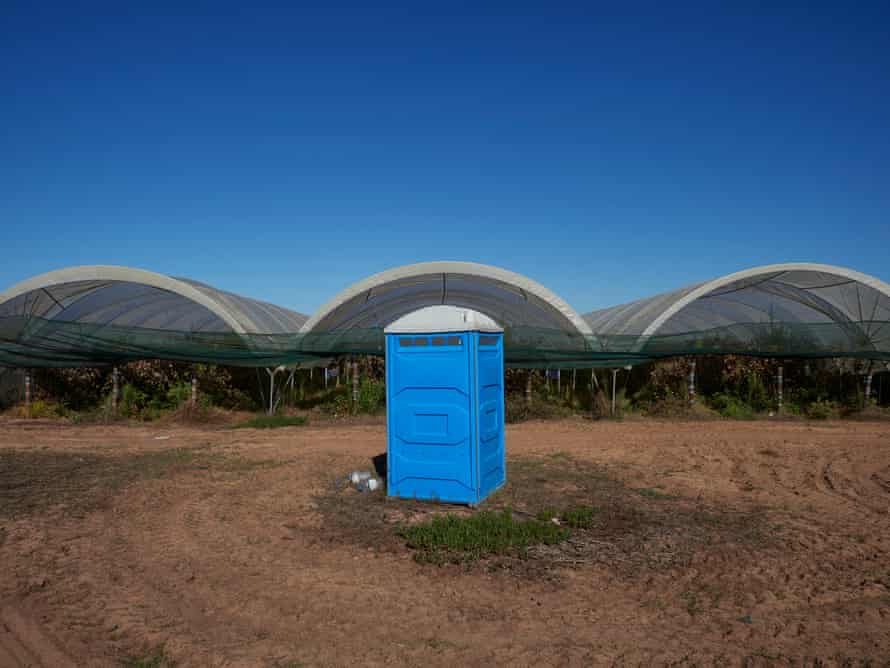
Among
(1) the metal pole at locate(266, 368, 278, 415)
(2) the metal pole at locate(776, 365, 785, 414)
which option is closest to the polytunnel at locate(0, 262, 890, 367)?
(1) the metal pole at locate(266, 368, 278, 415)

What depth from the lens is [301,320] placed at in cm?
2477

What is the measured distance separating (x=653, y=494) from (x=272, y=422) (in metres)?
8.81

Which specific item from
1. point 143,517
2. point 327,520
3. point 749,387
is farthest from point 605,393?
point 143,517

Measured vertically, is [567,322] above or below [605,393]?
above

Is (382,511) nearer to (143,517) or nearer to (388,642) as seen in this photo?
(143,517)

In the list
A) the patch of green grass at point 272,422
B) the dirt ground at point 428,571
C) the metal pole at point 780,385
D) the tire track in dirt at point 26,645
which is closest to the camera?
the tire track in dirt at point 26,645

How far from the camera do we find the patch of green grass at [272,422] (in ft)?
46.0

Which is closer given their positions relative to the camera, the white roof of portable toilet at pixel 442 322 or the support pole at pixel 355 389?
the white roof of portable toilet at pixel 442 322

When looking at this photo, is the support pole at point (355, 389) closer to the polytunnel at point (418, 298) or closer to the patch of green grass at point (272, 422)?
the polytunnel at point (418, 298)

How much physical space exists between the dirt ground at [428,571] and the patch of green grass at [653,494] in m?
0.08

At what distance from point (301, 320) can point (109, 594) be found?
20.4 metres

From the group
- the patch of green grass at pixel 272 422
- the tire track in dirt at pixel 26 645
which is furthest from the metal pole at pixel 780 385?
the tire track in dirt at pixel 26 645

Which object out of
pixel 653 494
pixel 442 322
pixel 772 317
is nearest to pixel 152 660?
pixel 442 322

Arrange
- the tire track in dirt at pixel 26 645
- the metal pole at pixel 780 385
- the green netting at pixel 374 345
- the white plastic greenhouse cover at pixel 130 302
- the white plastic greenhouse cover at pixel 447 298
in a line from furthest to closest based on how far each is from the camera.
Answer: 1. the white plastic greenhouse cover at pixel 130 302
2. the white plastic greenhouse cover at pixel 447 298
3. the metal pole at pixel 780 385
4. the green netting at pixel 374 345
5. the tire track in dirt at pixel 26 645
